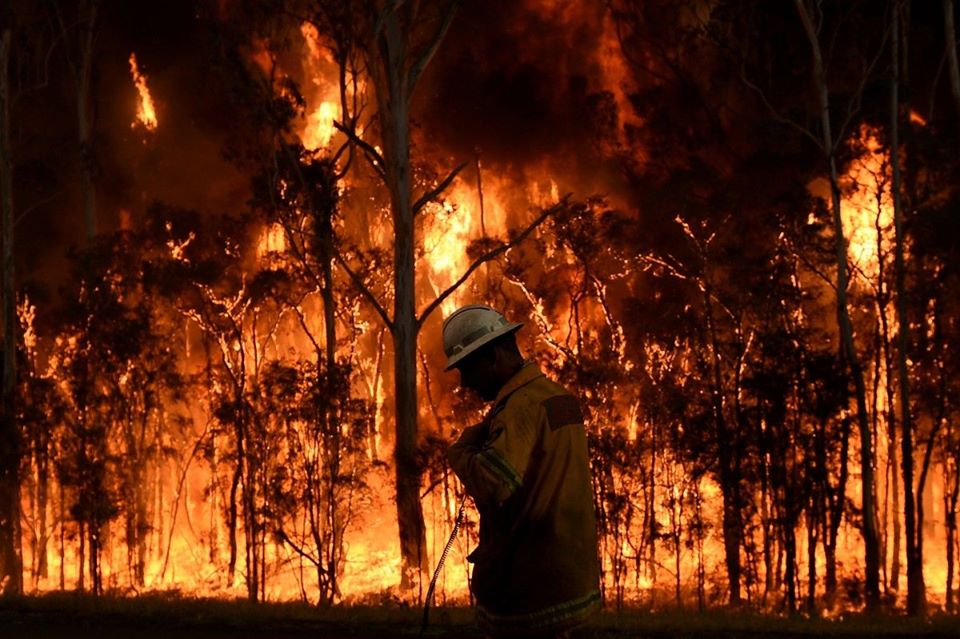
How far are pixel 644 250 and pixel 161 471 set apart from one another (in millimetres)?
14507

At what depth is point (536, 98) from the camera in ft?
99.5

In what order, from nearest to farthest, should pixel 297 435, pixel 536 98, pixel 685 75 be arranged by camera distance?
1. pixel 297 435
2. pixel 685 75
3. pixel 536 98

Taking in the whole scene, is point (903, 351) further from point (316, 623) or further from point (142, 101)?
point (142, 101)

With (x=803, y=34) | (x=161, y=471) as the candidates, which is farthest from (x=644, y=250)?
(x=161, y=471)

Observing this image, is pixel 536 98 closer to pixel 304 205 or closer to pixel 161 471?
pixel 304 205

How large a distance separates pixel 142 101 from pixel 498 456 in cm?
3343

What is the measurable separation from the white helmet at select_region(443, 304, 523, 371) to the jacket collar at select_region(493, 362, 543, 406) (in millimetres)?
142

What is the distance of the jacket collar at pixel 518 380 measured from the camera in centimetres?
400

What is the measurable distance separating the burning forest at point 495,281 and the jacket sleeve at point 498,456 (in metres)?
13.1

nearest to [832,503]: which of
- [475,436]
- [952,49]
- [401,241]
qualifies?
[952,49]

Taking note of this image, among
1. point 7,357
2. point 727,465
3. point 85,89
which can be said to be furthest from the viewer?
point 85,89

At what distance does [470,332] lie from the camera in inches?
160

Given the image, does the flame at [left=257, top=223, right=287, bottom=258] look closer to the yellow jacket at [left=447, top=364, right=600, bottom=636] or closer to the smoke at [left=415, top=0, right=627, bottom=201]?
the smoke at [left=415, top=0, right=627, bottom=201]

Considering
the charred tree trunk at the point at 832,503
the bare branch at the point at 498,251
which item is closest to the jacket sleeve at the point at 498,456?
the bare branch at the point at 498,251
